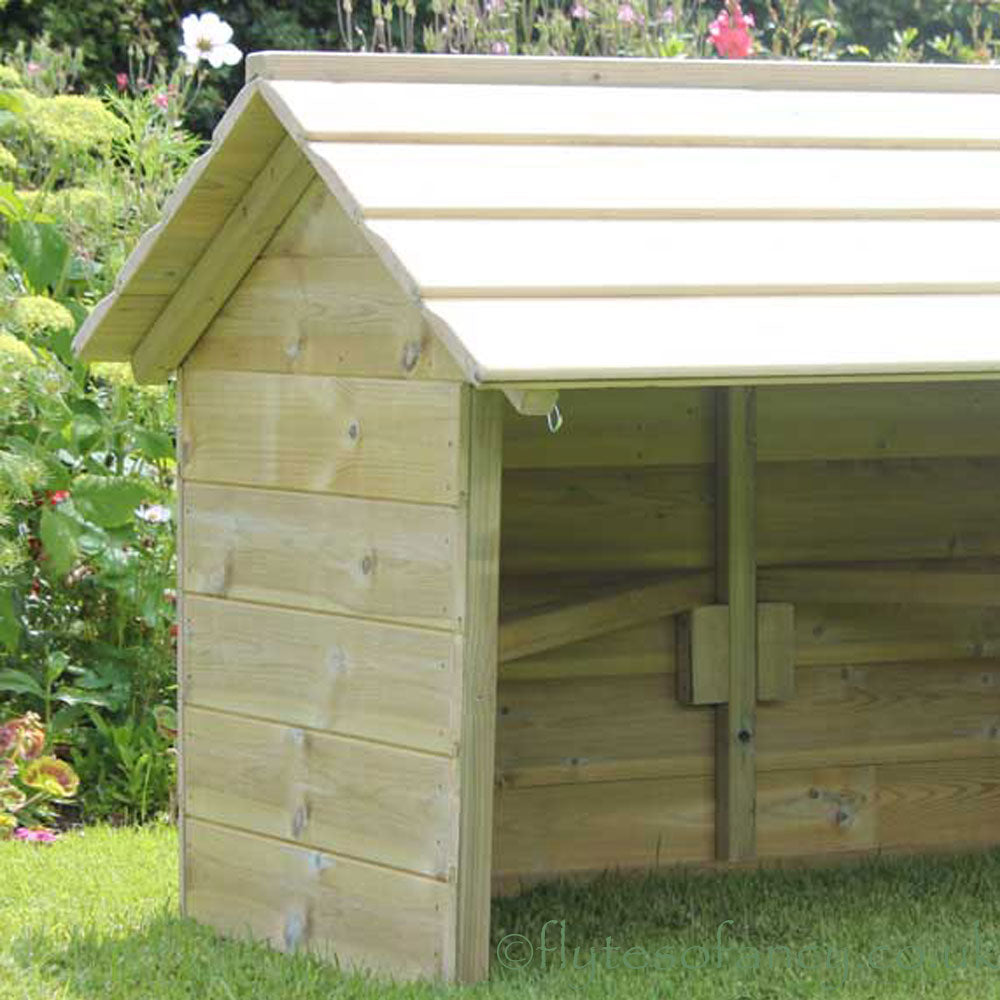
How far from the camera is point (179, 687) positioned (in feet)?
18.8

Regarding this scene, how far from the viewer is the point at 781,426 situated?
653cm

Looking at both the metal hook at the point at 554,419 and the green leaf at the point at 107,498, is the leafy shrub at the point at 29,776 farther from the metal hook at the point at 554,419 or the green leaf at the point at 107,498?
the metal hook at the point at 554,419

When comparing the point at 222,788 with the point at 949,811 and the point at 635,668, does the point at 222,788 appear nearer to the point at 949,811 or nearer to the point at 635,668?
the point at 635,668

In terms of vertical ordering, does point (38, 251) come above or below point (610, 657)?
above

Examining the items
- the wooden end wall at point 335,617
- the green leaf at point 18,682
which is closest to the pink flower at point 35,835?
the green leaf at point 18,682

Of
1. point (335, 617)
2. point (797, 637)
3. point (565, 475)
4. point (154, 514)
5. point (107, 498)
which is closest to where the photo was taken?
point (335, 617)

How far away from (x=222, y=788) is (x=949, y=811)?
7.62ft

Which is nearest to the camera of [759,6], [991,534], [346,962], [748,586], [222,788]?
[346,962]

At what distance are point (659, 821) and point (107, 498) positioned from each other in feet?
6.69

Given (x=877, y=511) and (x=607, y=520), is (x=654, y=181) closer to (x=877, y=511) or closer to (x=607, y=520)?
(x=607, y=520)

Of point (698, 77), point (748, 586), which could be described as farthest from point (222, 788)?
point (698, 77)

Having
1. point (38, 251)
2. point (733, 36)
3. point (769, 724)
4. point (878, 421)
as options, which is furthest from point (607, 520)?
point (733, 36)

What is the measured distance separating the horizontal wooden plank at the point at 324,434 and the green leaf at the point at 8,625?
153 cm

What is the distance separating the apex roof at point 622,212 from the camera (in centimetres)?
459
